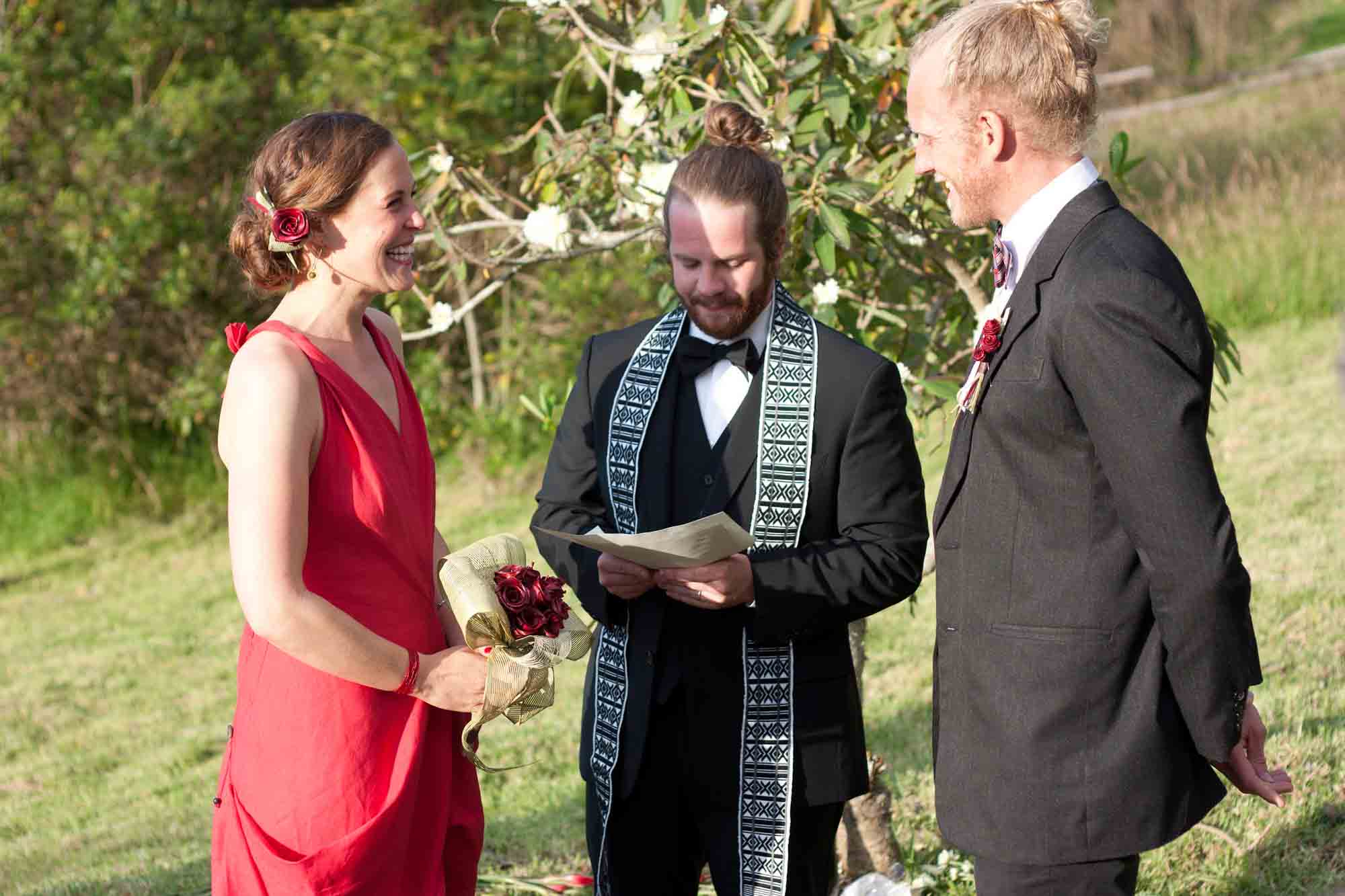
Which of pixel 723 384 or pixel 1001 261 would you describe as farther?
pixel 723 384

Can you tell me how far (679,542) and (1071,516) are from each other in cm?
68

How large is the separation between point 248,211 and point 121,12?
8852 millimetres

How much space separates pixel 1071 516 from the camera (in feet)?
7.14

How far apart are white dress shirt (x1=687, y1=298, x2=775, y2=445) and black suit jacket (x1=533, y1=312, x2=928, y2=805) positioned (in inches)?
2.3

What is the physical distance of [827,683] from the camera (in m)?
2.88

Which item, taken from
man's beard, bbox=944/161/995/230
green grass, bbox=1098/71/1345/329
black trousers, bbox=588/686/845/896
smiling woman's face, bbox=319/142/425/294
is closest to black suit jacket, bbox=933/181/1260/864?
man's beard, bbox=944/161/995/230

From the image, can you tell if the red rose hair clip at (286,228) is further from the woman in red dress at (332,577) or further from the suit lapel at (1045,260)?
the suit lapel at (1045,260)

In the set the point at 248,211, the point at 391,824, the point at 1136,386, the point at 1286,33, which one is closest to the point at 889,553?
the point at 1136,386

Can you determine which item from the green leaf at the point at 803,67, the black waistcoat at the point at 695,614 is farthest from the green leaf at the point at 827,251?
the black waistcoat at the point at 695,614

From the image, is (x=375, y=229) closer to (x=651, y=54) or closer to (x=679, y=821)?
(x=679, y=821)

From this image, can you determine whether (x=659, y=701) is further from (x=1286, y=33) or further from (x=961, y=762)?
(x=1286, y=33)

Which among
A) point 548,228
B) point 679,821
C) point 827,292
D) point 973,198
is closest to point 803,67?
point 827,292

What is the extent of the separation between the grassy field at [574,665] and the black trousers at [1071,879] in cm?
165

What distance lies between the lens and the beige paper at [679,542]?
A: 2.51 meters
